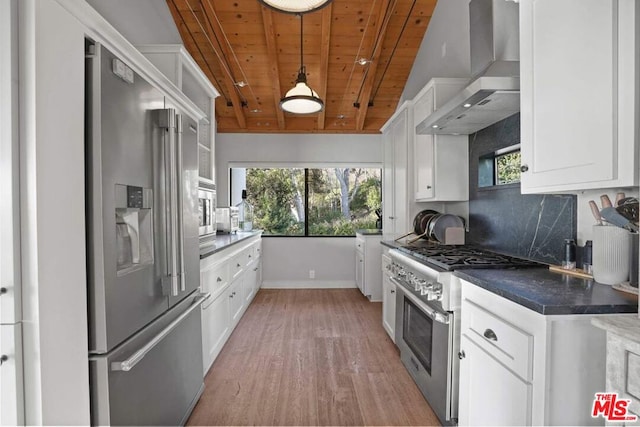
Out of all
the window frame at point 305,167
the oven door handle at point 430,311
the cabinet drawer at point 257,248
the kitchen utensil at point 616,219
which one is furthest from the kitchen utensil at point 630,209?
the window frame at point 305,167

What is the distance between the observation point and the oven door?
1.84 m

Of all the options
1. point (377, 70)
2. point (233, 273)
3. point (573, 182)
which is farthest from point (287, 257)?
point (573, 182)

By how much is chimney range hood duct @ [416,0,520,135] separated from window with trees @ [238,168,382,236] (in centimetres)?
330

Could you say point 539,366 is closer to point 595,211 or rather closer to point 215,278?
point 595,211

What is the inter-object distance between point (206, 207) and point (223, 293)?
913 mm

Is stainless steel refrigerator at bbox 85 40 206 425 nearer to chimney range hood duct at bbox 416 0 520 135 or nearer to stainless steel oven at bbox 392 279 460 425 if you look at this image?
stainless steel oven at bbox 392 279 460 425

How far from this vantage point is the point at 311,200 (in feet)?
18.7

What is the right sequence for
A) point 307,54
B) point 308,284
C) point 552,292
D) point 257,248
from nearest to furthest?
point 552,292, point 307,54, point 257,248, point 308,284

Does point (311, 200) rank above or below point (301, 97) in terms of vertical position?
below

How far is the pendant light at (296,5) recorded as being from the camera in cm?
180

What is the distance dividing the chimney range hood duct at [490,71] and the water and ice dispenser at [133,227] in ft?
5.76

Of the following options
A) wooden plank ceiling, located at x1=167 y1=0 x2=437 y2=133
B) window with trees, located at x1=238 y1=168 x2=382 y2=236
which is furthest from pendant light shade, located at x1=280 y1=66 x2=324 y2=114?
window with trees, located at x1=238 y1=168 x2=382 y2=236

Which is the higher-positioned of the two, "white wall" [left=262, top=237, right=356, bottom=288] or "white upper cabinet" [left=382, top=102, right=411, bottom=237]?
"white upper cabinet" [left=382, top=102, right=411, bottom=237]

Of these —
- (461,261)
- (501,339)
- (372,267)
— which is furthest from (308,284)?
(501,339)
